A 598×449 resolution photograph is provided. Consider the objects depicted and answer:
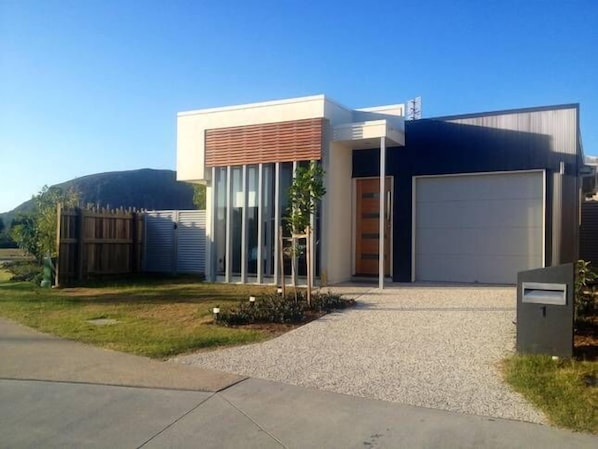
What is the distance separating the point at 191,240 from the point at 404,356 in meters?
12.9

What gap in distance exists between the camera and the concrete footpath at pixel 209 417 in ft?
14.9

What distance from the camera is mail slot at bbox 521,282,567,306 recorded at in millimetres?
6916

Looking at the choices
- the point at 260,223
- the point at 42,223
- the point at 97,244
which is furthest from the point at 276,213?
the point at 42,223

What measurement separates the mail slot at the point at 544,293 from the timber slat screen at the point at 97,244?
12743 mm

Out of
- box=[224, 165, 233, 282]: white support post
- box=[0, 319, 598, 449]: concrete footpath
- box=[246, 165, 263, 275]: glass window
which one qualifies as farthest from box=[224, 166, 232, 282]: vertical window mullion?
box=[0, 319, 598, 449]: concrete footpath

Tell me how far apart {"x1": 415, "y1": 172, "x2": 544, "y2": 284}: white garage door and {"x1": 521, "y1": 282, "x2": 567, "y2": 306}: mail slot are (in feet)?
24.8

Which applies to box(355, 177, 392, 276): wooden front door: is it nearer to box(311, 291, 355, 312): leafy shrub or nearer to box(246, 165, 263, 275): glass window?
box(246, 165, 263, 275): glass window

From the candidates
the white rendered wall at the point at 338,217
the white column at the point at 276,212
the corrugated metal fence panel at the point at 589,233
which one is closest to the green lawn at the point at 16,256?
the white column at the point at 276,212

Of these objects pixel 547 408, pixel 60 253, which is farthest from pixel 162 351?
pixel 60 253

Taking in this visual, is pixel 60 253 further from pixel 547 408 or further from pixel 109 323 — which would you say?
pixel 547 408

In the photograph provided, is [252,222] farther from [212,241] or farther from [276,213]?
[212,241]

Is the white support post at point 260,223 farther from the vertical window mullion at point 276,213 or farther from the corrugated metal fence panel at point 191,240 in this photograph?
the corrugated metal fence panel at point 191,240

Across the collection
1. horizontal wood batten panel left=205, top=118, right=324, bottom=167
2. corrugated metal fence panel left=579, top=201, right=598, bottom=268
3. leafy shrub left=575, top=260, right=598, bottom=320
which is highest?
horizontal wood batten panel left=205, top=118, right=324, bottom=167

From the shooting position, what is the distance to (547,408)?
524cm
